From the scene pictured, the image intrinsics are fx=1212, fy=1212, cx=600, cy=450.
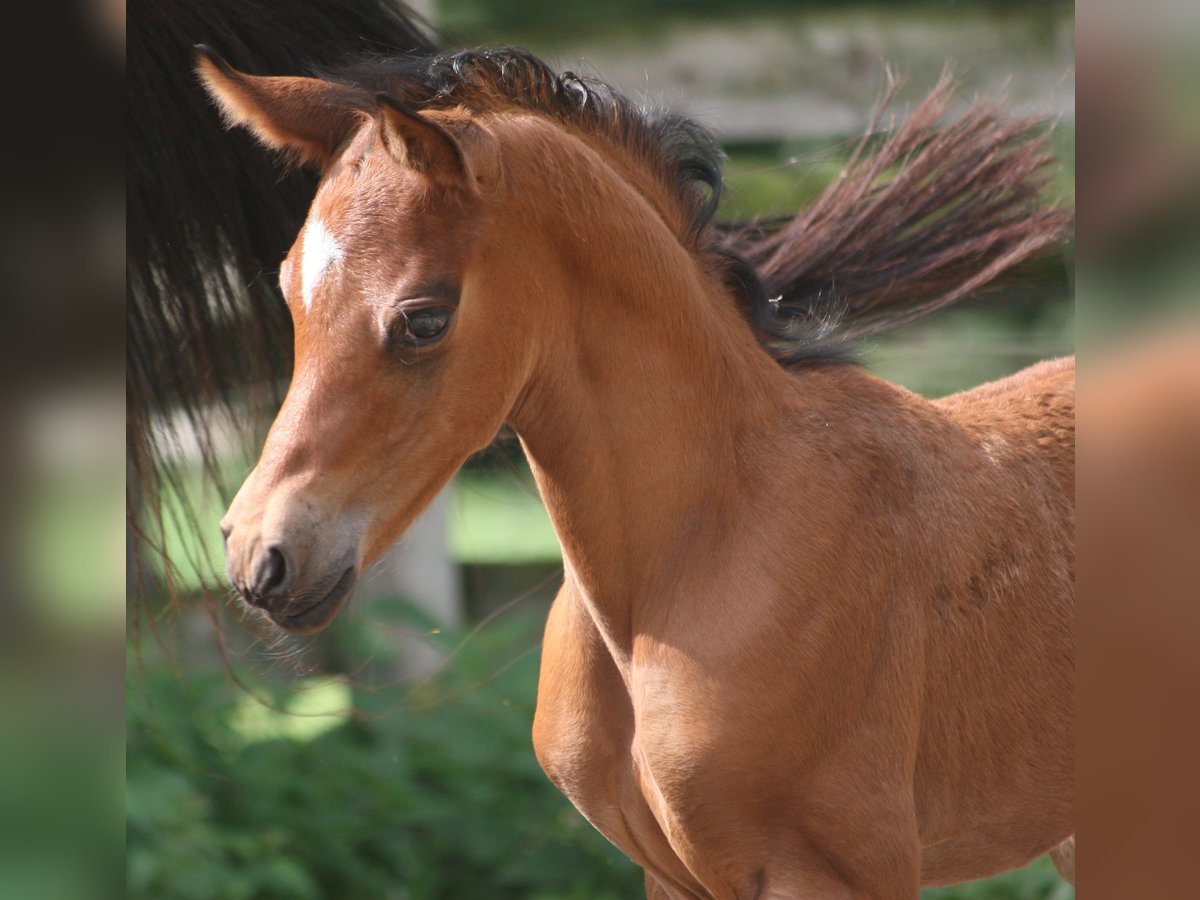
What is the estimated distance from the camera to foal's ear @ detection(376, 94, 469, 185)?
1.25 m

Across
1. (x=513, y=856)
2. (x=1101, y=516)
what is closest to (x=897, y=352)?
(x=513, y=856)

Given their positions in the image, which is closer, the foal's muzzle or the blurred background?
the blurred background

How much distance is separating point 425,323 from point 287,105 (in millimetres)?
362

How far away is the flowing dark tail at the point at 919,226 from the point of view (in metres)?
2.10

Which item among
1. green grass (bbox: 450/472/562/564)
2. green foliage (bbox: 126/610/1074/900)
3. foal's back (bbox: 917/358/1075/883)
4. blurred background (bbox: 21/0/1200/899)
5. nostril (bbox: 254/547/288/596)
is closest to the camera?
blurred background (bbox: 21/0/1200/899)

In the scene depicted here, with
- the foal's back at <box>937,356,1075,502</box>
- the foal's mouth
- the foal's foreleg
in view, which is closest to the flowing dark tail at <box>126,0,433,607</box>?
the foal's mouth

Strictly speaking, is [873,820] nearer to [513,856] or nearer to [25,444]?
[25,444]

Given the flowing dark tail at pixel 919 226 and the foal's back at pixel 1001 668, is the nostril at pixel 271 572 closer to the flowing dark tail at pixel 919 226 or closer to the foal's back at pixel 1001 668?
the foal's back at pixel 1001 668

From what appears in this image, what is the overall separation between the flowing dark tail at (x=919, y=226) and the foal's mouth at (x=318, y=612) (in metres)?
1.04

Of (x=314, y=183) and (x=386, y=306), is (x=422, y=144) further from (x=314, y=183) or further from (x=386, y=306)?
(x=314, y=183)

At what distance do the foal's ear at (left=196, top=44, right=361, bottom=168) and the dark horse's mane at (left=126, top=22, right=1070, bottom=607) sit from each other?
5cm

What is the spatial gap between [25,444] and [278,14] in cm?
111

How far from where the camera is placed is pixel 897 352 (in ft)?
10.4

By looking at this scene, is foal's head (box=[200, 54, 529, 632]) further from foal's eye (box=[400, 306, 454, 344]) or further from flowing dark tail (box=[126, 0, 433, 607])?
flowing dark tail (box=[126, 0, 433, 607])
